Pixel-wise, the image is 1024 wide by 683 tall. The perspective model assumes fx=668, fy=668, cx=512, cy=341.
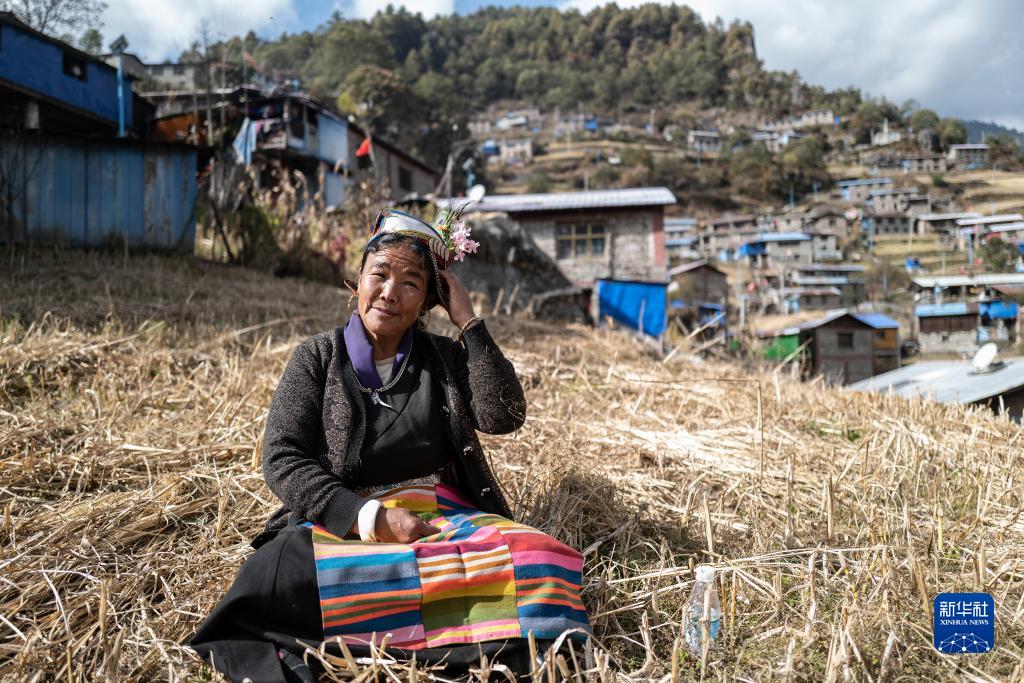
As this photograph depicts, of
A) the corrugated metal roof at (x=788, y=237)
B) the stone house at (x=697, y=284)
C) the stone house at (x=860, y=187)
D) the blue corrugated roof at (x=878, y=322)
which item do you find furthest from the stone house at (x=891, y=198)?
the blue corrugated roof at (x=878, y=322)

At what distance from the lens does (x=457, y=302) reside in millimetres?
1952

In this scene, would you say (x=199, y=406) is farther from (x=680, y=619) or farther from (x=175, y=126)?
(x=175, y=126)

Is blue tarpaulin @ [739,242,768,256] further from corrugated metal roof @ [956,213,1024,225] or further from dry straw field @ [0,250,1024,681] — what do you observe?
dry straw field @ [0,250,1024,681]

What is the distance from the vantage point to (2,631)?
5.34 feet

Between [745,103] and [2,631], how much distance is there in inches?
4375

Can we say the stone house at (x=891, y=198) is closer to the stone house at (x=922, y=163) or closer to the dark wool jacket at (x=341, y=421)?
the stone house at (x=922, y=163)

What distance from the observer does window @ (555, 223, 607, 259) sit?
64.5ft

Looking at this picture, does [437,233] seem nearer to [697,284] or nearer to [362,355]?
[362,355]

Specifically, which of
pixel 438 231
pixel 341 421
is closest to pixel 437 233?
pixel 438 231

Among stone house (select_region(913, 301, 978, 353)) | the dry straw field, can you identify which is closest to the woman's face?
the dry straw field

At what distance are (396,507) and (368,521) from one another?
6.2 inches

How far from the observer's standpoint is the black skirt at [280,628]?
1438 mm

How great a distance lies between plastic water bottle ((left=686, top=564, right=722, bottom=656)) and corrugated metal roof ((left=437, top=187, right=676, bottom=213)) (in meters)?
17.4

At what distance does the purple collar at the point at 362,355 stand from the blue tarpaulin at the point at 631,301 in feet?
52.5
